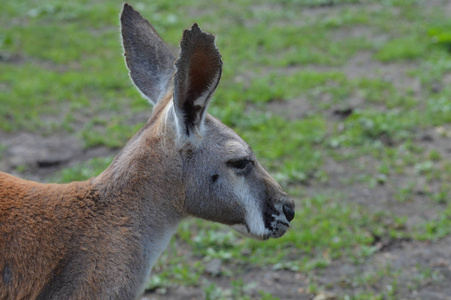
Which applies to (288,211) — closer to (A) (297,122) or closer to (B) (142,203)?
(B) (142,203)

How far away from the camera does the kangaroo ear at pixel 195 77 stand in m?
2.54

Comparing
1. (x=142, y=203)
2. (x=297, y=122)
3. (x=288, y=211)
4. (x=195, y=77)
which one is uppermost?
(x=195, y=77)

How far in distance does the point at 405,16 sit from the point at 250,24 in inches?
101

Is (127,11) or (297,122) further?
(297,122)

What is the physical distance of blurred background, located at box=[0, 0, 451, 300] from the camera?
462 centimetres

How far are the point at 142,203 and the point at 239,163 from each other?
54 cm

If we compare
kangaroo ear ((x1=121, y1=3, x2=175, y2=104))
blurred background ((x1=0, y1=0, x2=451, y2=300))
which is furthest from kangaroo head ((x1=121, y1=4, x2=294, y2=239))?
blurred background ((x1=0, y1=0, x2=451, y2=300))

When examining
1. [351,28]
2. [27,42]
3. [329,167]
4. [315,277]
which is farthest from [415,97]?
[27,42]

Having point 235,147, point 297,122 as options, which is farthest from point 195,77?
point 297,122

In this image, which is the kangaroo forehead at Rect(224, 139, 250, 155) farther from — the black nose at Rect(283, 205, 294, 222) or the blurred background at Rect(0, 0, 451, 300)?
the blurred background at Rect(0, 0, 451, 300)

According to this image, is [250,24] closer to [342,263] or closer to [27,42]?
[27,42]

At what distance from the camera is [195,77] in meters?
2.73

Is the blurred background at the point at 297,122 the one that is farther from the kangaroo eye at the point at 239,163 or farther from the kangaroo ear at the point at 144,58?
the kangaroo eye at the point at 239,163

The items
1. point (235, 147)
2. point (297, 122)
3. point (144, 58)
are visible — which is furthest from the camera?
point (297, 122)
